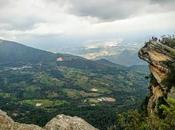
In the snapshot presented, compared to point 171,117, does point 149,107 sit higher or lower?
lower

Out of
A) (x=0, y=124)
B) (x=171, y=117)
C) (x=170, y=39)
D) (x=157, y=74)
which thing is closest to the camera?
(x=0, y=124)

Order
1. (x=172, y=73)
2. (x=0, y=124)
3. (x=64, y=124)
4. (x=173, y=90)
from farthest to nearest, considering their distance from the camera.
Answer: (x=172, y=73) → (x=173, y=90) → (x=64, y=124) → (x=0, y=124)

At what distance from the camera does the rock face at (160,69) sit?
136 m

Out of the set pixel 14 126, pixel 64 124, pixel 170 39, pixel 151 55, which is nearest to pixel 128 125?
pixel 64 124

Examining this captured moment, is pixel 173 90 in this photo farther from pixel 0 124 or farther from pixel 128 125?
pixel 0 124

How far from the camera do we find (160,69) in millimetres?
148250

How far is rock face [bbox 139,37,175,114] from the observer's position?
13588 centimetres

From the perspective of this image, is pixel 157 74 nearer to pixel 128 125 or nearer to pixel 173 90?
pixel 173 90

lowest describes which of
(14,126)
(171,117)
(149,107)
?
(149,107)

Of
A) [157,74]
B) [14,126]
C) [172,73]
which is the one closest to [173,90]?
[172,73]

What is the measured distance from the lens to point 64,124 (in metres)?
68.2

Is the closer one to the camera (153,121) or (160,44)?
(153,121)

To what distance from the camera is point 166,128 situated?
88.1 m

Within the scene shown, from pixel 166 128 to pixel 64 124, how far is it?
29.2 m
